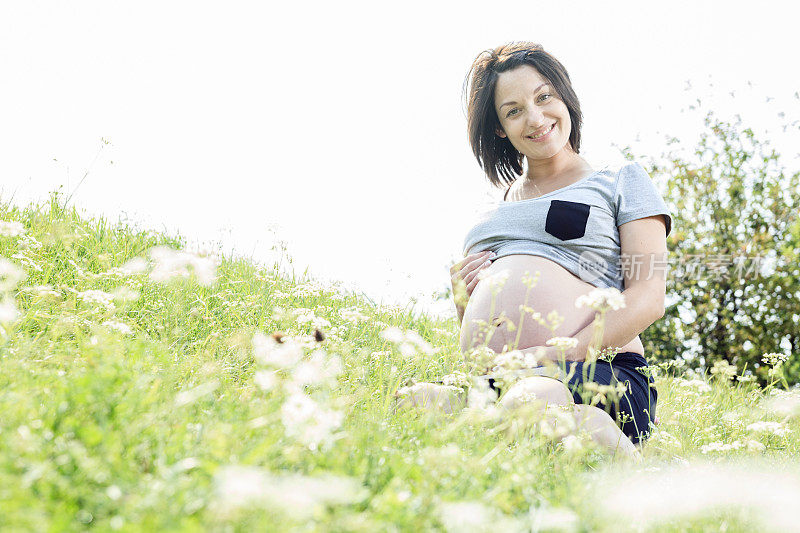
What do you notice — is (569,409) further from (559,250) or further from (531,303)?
(559,250)

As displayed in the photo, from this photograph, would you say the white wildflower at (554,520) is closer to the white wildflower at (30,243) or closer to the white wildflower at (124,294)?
the white wildflower at (124,294)

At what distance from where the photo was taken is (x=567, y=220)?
3.12 meters

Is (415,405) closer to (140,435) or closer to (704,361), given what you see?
(140,435)

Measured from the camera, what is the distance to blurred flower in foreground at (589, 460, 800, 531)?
1.53 meters

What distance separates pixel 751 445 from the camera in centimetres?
227

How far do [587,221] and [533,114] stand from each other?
2.34ft

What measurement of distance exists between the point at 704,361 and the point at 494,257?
5510mm

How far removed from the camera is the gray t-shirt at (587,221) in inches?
122

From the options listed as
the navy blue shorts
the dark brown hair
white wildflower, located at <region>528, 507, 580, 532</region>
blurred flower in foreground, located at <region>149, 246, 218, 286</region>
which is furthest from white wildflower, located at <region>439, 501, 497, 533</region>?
the dark brown hair

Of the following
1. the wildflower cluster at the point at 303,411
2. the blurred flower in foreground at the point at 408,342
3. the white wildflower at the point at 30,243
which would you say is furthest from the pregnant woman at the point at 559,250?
the white wildflower at the point at 30,243

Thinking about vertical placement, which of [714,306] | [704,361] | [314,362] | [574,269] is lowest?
[704,361]

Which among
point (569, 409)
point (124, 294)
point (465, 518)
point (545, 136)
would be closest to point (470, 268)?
point (545, 136)

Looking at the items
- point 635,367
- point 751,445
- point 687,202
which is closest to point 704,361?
point 687,202

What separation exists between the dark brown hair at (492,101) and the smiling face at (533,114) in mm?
67
